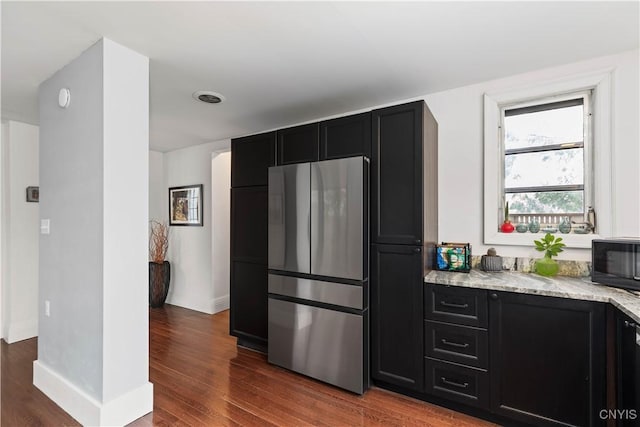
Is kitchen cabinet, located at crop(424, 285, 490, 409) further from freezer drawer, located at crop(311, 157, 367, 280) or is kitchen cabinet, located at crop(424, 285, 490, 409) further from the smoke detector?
the smoke detector

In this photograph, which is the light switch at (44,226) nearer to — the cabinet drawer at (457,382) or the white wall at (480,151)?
the cabinet drawer at (457,382)

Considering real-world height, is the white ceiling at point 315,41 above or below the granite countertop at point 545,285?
above

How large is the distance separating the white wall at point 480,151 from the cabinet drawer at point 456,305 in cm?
65

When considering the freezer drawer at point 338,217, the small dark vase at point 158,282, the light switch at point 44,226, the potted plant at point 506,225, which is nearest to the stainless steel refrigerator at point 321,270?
the freezer drawer at point 338,217

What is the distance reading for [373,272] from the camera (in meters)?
2.47

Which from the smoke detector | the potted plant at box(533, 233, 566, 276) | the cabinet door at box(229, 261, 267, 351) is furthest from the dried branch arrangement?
the potted plant at box(533, 233, 566, 276)

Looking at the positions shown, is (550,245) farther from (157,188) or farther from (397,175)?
(157,188)

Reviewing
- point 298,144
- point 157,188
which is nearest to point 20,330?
point 157,188

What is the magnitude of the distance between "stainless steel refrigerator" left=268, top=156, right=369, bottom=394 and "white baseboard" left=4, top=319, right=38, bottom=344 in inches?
115

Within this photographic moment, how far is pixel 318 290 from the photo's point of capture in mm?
2555

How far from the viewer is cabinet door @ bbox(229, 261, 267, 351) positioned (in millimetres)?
3135

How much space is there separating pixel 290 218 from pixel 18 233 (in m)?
3.25

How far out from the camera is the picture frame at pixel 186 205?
472cm

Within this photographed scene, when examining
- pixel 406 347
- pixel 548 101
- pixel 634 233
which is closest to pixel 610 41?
pixel 548 101
